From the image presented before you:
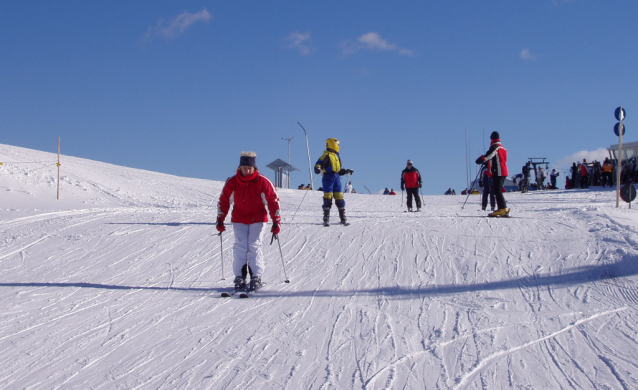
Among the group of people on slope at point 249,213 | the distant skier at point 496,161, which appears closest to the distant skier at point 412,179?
the distant skier at point 496,161

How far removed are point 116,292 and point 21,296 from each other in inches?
39.9

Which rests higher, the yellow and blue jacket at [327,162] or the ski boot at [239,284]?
the yellow and blue jacket at [327,162]

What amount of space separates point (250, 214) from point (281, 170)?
2810 centimetres

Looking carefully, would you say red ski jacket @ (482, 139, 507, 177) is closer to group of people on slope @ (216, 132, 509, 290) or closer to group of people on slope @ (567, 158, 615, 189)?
group of people on slope @ (216, 132, 509, 290)

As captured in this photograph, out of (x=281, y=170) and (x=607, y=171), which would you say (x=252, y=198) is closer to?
(x=607, y=171)

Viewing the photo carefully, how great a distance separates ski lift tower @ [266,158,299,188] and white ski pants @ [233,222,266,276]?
27565mm

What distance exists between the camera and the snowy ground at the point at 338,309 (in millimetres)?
3855

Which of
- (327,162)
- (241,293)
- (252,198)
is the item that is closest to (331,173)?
(327,162)

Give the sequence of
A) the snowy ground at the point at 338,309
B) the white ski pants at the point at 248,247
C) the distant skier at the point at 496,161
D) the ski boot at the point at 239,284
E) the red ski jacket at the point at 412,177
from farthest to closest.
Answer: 1. the red ski jacket at the point at 412,177
2. the distant skier at the point at 496,161
3. the white ski pants at the point at 248,247
4. the ski boot at the point at 239,284
5. the snowy ground at the point at 338,309

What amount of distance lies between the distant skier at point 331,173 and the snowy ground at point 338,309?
0.69 metres

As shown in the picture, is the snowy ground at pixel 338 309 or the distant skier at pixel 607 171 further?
the distant skier at pixel 607 171

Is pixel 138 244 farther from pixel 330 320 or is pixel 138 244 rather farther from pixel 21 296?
pixel 330 320

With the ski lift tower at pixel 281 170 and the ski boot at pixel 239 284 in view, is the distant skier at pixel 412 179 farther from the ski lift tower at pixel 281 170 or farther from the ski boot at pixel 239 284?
the ski lift tower at pixel 281 170

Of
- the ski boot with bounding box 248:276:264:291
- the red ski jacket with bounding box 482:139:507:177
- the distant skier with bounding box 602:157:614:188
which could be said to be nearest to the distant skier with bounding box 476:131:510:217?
the red ski jacket with bounding box 482:139:507:177
